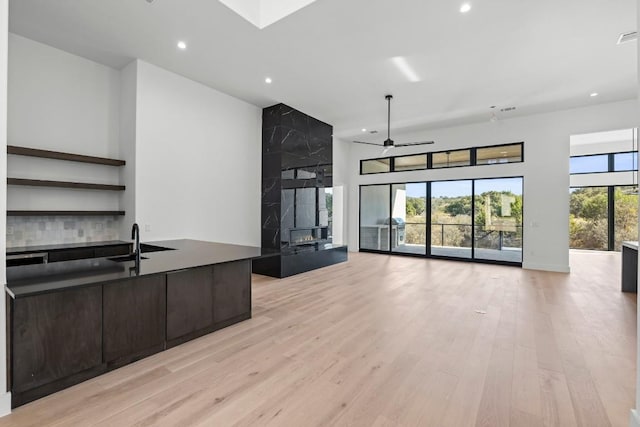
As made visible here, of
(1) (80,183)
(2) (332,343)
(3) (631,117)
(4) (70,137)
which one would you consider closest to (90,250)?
(1) (80,183)

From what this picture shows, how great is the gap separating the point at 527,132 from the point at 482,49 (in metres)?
3.81

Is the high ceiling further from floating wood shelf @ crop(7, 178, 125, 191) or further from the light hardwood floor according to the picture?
the light hardwood floor

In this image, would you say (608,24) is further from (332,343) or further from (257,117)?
(257,117)

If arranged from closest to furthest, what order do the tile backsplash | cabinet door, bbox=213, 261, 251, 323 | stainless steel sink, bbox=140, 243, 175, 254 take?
cabinet door, bbox=213, 261, 251, 323 → the tile backsplash → stainless steel sink, bbox=140, 243, 175, 254

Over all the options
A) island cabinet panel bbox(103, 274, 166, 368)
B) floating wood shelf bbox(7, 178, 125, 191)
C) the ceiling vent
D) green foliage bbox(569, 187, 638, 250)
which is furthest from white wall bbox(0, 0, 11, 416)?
green foliage bbox(569, 187, 638, 250)

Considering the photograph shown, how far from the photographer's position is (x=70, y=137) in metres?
4.28

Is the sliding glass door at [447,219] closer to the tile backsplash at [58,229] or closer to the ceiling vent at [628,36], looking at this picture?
the ceiling vent at [628,36]

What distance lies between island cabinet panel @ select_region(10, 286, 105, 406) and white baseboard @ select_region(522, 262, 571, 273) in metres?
7.83

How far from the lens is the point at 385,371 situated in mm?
2406

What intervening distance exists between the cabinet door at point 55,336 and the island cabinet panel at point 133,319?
0.08 meters

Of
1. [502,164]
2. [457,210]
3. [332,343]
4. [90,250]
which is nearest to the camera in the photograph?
[332,343]

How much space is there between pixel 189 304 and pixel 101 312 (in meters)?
0.75

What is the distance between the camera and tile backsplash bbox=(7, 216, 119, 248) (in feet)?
12.5

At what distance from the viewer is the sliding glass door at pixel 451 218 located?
7688 mm
